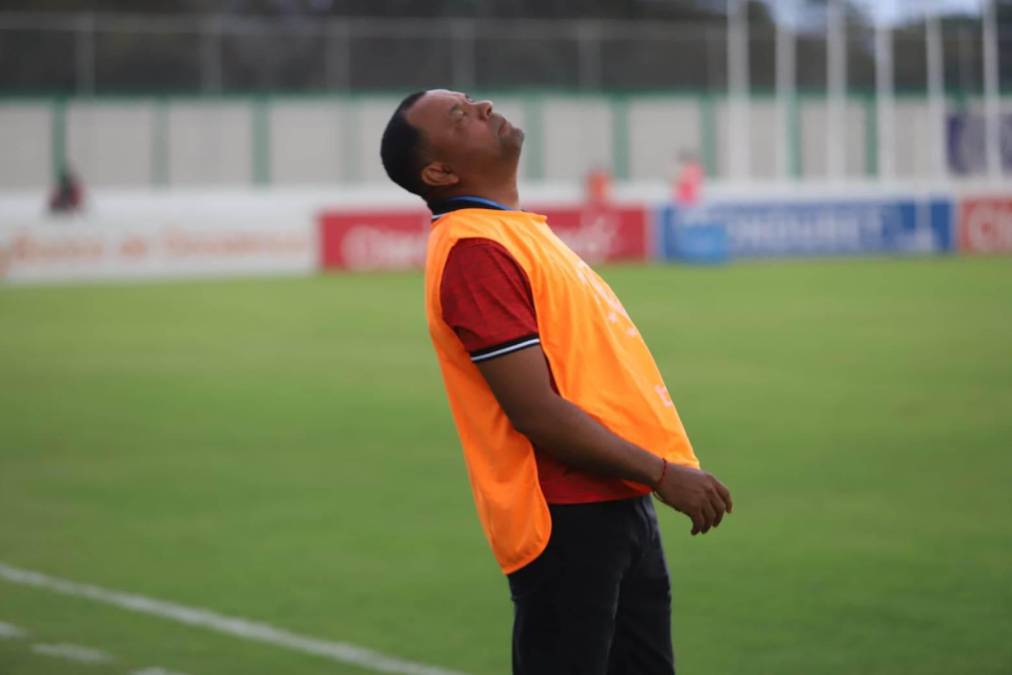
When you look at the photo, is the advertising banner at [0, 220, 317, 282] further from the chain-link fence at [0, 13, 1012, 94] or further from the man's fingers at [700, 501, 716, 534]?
the man's fingers at [700, 501, 716, 534]

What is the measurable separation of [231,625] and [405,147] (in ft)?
12.1

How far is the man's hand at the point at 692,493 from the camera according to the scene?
3912 millimetres

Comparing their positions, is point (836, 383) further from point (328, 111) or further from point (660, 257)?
point (328, 111)

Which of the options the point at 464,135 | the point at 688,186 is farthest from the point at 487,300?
the point at 688,186

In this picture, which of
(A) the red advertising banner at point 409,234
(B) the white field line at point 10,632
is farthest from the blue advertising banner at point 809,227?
(B) the white field line at point 10,632

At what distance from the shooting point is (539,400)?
3807mm

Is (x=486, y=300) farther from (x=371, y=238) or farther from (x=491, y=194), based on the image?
(x=371, y=238)

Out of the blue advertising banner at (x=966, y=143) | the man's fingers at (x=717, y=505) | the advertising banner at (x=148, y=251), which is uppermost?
the blue advertising banner at (x=966, y=143)

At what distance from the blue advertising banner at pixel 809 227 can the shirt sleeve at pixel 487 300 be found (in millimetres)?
29872

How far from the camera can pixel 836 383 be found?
14.8 meters

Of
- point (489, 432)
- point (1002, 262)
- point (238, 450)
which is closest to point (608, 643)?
point (489, 432)

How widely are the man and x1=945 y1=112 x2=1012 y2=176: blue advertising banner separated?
40.1 metres

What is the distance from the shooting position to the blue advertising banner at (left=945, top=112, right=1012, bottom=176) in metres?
42.2

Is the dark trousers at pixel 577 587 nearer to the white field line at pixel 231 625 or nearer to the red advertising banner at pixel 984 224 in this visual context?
the white field line at pixel 231 625
